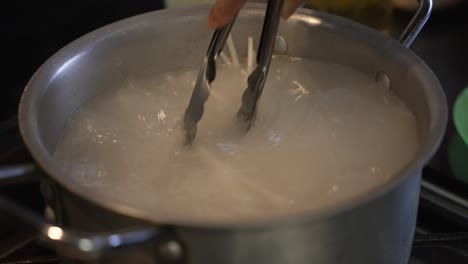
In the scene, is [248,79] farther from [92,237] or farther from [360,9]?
[360,9]

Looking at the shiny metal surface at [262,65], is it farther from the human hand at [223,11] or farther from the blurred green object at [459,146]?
the blurred green object at [459,146]

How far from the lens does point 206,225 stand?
368 millimetres

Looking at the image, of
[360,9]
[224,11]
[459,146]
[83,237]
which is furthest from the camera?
[360,9]

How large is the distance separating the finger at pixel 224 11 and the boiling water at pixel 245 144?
115 millimetres

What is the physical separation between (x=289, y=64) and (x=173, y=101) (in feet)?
0.47

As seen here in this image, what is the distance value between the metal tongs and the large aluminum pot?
9 centimetres

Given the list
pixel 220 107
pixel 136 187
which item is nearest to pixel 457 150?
pixel 220 107

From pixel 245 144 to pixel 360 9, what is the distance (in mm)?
437

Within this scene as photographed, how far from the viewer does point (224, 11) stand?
54cm

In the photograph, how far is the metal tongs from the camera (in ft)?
1.86

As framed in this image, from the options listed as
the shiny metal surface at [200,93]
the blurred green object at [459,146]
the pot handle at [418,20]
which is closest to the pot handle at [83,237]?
the shiny metal surface at [200,93]

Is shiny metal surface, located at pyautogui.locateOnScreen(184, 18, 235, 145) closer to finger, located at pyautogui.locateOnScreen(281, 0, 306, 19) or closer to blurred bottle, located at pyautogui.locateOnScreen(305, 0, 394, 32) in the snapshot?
finger, located at pyautogui.locateOnScreen(281, 0, 306, 19)

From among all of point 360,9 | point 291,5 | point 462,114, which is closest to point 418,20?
point 291,5

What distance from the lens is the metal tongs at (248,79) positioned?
57cm
